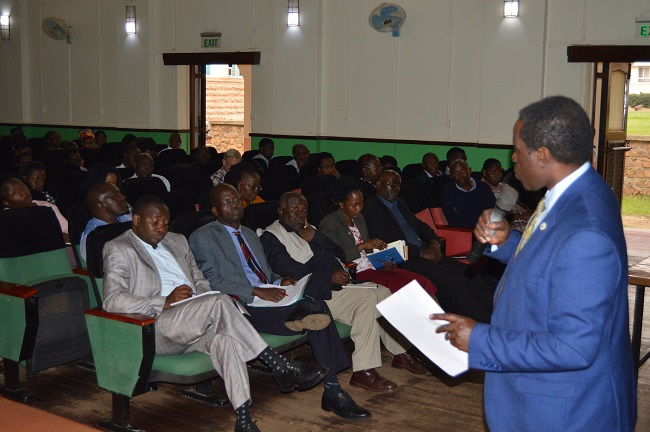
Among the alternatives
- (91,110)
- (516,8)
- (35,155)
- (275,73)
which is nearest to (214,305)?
(35,155)

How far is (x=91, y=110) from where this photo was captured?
1552 cm

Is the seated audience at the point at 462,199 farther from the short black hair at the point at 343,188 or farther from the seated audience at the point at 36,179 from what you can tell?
the seated audience at the point at 36,179

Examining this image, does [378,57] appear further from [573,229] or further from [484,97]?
[573,229]

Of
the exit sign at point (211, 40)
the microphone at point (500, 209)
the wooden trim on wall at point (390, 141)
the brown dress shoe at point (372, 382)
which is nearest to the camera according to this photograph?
the microphone at point (500, 209)

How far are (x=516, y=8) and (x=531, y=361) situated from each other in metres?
10.0

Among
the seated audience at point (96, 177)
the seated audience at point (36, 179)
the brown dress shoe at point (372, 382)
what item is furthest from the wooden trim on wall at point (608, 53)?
the brown dress shoe at point (372, 382)

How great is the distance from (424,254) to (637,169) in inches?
402

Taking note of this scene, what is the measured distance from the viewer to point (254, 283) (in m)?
4.63

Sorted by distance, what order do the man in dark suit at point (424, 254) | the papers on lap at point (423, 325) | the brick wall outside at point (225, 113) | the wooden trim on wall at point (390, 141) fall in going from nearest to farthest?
the papers on lap at point (423, 325), the man in dark suit at point (424, 254), the wooden trim on wall at point (390, 141), the brick wall outside at point (225, 113)

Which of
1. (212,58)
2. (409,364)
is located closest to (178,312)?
(409,364)

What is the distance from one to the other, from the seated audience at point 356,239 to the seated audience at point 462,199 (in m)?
1.72

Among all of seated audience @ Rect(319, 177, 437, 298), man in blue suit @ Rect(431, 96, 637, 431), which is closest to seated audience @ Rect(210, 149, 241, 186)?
seated audience @ Rect(319, 177, 437, 298)

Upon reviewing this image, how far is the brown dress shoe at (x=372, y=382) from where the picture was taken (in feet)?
14.8

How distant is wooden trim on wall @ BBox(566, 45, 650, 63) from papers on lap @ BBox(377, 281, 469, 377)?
30.1 feet
